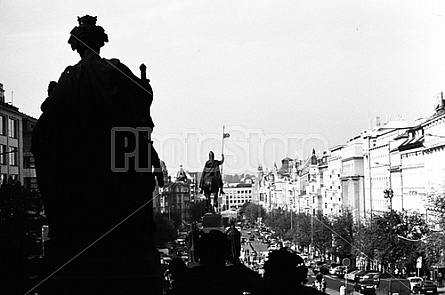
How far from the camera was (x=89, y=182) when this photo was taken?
29.3 feet

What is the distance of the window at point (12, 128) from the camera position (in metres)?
93.3

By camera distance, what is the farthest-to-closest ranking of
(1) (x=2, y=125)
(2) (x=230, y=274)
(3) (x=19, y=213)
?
(1) (x=2, y=125), (3) (x=19, y=213), (2) (x=230, y=274)

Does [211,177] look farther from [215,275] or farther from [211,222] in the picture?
[215,275]

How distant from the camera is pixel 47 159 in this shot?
353 inches

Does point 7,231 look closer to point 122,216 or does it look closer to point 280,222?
point 122,216

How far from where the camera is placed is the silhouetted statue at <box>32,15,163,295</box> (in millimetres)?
8828

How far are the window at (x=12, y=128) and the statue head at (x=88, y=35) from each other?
85.2 m

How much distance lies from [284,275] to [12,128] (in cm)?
8865

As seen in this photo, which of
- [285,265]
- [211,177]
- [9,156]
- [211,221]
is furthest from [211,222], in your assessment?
[9,156]

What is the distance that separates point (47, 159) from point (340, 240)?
100 meters

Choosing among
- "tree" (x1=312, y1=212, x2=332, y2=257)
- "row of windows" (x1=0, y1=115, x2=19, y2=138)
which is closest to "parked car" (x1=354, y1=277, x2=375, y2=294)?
"row of windows" (x1=0, y1=115, x2=19, y2=138)

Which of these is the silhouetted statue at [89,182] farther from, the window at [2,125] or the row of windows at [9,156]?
the window at [2,125]

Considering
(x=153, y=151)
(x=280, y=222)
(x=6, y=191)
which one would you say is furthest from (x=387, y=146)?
(x=153, y=151)

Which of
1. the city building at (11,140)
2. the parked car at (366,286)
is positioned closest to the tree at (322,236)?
the city building at (11,140)
